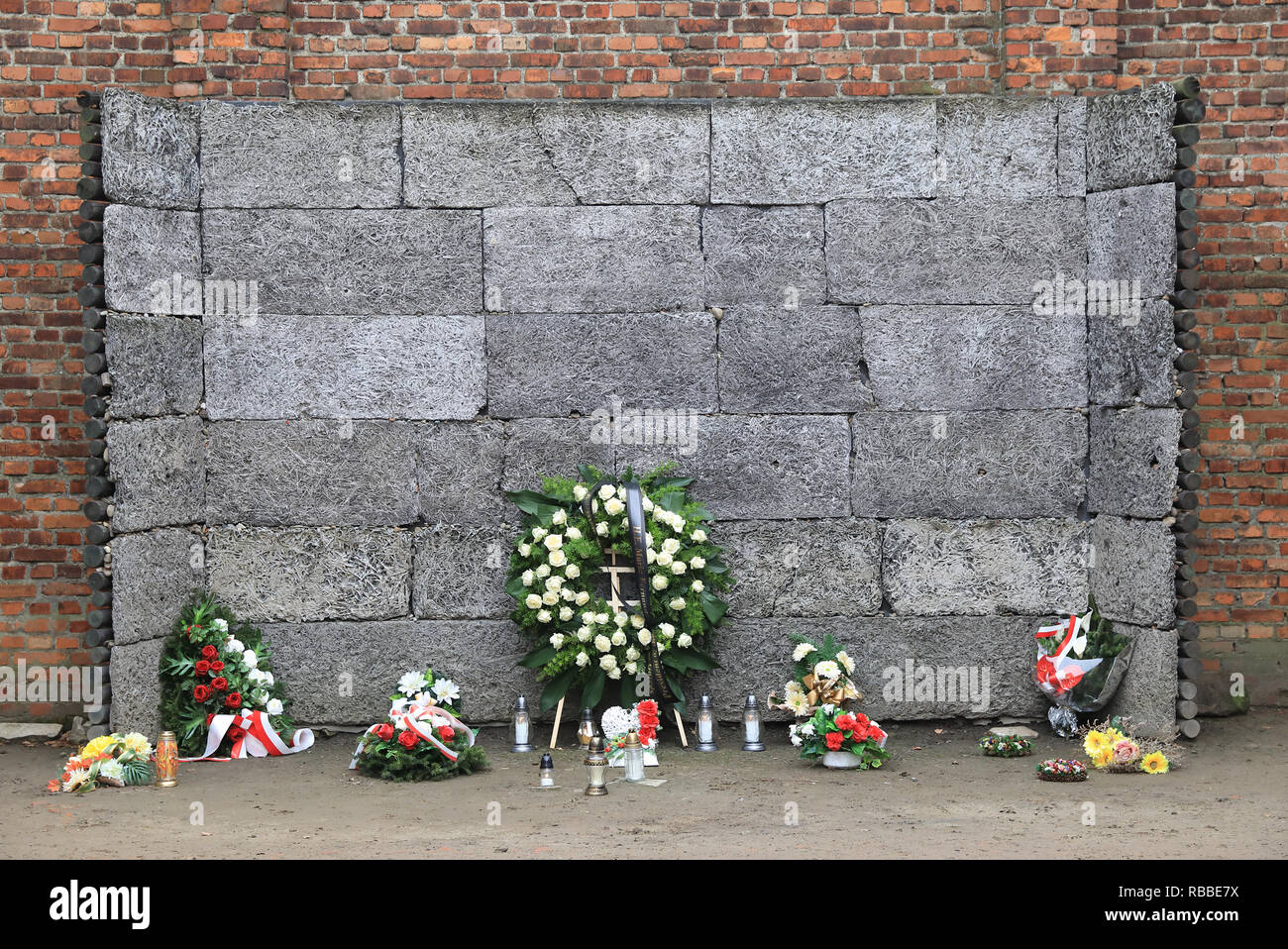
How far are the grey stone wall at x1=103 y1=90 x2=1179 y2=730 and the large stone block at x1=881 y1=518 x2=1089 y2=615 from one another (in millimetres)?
17

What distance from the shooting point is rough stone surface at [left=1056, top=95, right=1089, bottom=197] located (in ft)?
25.0

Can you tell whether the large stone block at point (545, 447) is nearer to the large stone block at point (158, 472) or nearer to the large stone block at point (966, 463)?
the large stone block at point (966, 463)

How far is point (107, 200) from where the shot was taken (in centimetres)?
722

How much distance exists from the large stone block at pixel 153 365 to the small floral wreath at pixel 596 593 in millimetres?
1984

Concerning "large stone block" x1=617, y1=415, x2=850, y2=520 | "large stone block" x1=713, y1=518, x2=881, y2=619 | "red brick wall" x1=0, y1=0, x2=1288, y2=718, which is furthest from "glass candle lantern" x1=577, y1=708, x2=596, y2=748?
"red brick wall" x1=0, y1=0, x2=1288, y2=718

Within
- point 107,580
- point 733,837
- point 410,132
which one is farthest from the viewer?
point 410,132

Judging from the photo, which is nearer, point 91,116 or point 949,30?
point 91,116

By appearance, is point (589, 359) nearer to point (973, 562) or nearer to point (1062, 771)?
point (973, 562)

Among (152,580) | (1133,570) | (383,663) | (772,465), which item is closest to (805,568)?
(772,465)

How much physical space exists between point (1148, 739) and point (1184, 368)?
2.03 m

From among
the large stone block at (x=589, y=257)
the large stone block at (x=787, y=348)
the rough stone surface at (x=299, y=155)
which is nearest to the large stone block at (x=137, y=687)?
the rough stone surface at (x=299, y=155)

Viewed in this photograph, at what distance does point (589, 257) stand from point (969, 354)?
2.26m

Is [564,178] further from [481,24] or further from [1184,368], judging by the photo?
[1184,368]

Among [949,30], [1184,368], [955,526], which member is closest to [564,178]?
[949,30]
